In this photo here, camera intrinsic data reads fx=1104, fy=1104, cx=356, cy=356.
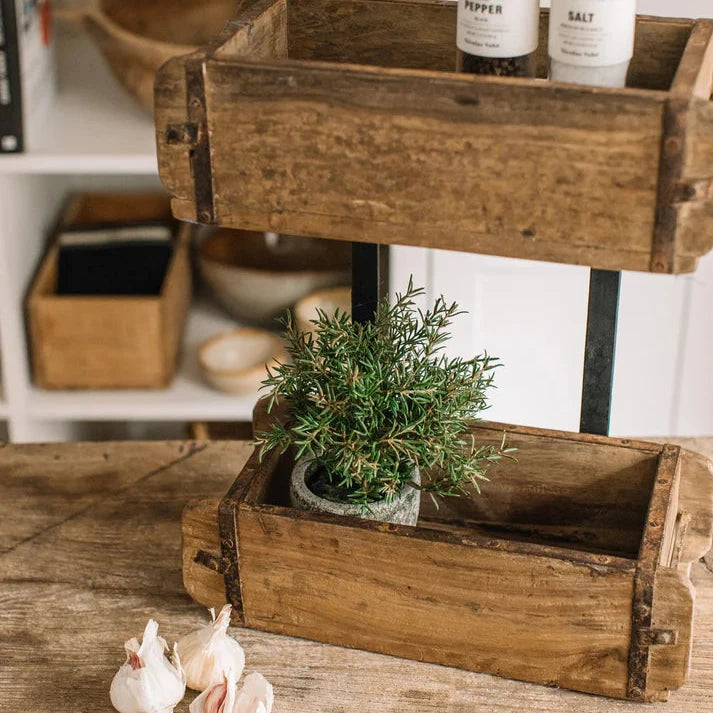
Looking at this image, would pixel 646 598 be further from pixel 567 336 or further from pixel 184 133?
pixel 567 336

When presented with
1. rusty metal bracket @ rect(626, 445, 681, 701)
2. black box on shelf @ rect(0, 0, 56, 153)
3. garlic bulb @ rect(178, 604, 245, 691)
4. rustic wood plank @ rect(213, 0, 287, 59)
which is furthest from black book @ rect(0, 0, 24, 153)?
rusty metal bracket @ rect(626, 445, 681, 701)

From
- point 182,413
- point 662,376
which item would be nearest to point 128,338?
point 182,413

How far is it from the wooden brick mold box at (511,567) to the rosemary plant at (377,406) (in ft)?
0.18

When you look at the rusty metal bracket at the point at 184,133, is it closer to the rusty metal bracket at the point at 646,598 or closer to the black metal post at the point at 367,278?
the black metal post at the point at 367,278

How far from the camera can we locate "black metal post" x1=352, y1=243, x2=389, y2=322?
3.48 feet

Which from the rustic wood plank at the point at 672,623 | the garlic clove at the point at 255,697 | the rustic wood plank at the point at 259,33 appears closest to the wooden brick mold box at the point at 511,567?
the rustic wood plank at the point at 672,623

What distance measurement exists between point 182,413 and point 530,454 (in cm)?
103

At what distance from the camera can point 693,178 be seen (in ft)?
2.61

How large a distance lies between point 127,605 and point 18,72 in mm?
1021

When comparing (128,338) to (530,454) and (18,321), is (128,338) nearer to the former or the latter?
(18,321)

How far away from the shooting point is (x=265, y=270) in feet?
6.77

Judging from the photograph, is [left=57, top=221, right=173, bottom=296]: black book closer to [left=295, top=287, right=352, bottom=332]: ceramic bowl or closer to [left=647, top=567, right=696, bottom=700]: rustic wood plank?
[left=295, top=287, right=352, bottom=332]: ceramic bowl

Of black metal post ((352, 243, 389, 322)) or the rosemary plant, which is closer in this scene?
the rosemary plant

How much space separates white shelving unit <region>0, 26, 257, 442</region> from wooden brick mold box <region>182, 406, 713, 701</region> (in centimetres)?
87
